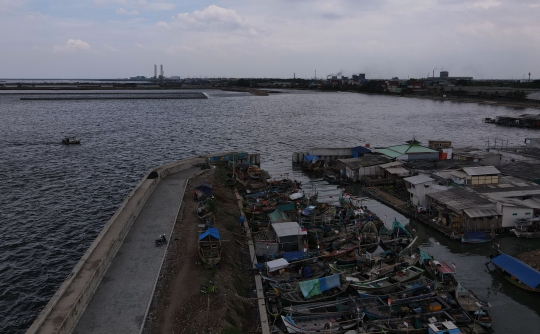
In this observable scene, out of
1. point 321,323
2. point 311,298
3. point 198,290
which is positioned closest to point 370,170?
point 311,298

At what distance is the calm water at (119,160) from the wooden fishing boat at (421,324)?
3148 mm

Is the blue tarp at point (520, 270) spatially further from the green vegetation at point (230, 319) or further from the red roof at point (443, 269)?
the green vegetation at point (230, 319)

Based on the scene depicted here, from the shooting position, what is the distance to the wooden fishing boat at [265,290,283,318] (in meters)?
17.4

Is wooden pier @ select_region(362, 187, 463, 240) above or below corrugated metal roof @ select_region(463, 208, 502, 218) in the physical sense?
below

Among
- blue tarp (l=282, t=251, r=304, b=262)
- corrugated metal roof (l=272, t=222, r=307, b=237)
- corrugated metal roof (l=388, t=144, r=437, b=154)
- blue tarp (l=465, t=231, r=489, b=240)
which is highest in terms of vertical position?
corrugated metal roof (l=388, t=144, r=437, b=154)

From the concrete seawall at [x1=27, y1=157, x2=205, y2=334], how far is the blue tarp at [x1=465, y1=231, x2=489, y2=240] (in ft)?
70.1

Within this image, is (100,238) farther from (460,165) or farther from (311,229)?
(460,165)

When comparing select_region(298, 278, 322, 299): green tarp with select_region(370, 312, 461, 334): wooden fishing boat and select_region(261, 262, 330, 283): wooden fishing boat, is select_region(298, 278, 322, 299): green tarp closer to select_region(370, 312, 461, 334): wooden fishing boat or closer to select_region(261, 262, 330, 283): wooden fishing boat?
select_region(261, 262, 330, 283): wooden fishing boat

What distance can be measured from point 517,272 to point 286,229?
12.5 metres

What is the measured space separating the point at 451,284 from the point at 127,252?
53.9 feet

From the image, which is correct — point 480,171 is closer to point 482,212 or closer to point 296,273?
point 482,212

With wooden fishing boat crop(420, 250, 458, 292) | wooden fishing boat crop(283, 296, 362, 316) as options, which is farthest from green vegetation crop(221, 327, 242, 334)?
wooden fishing boat crop(420, 250, 458, 292)

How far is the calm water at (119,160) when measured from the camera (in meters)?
21.0

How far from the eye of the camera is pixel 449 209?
28062 mm
